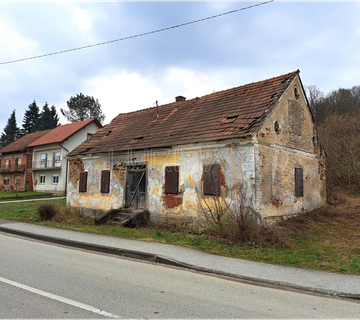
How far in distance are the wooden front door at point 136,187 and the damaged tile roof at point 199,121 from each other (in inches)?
43.5

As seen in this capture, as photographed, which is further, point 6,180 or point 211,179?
point 6,180

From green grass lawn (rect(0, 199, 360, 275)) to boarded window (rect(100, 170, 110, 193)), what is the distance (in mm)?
2138

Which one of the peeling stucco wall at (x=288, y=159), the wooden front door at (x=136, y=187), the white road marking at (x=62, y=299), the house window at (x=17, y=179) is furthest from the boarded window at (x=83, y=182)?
the house window at (x=17, y=179)

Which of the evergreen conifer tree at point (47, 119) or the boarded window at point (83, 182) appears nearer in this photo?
the boarded window at point (83, 182)

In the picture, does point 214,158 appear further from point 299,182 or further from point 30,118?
point 30,118

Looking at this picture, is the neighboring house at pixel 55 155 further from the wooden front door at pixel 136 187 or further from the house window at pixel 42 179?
the wooden front door at pixel 136 187

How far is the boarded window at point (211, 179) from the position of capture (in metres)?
10.1

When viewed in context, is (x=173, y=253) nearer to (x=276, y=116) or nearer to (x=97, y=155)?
(x=276, y=116)

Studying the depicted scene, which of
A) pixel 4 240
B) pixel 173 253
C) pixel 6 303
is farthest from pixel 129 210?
pixel 6 303

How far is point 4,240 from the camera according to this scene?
907 centimetres

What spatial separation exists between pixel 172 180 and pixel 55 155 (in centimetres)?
2657

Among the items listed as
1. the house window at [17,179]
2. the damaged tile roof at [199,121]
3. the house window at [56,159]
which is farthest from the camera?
the house window at [17,179]

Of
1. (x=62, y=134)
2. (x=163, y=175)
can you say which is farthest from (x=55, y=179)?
(x=163, y=175)

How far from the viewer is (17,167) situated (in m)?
36.3
